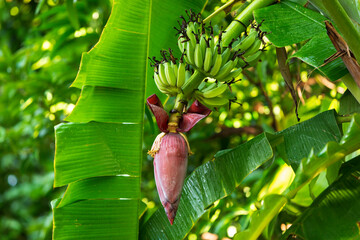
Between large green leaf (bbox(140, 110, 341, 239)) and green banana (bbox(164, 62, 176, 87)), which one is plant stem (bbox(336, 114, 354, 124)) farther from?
green banana (bbox(164, 62, 176, 87))

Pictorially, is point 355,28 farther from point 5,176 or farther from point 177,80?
point 5,176

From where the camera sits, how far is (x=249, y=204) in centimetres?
125

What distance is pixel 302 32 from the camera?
0.79 metres

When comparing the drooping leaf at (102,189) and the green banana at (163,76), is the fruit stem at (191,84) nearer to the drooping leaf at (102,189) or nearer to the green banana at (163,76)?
the green banana at (163,76)

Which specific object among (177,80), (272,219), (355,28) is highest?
(355,28)

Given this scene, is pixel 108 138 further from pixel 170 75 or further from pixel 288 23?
pixel 288 23

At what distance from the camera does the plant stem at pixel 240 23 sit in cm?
78

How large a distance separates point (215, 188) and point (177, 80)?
0.74 ft

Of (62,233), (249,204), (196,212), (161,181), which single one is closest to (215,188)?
(196,212)

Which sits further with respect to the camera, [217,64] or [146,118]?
[146,118]

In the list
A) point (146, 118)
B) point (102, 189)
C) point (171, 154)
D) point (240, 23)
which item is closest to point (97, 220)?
point (102, 189)

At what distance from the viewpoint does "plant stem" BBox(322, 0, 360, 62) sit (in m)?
0.65

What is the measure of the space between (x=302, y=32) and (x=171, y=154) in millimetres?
366

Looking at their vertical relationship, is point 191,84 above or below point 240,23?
below
